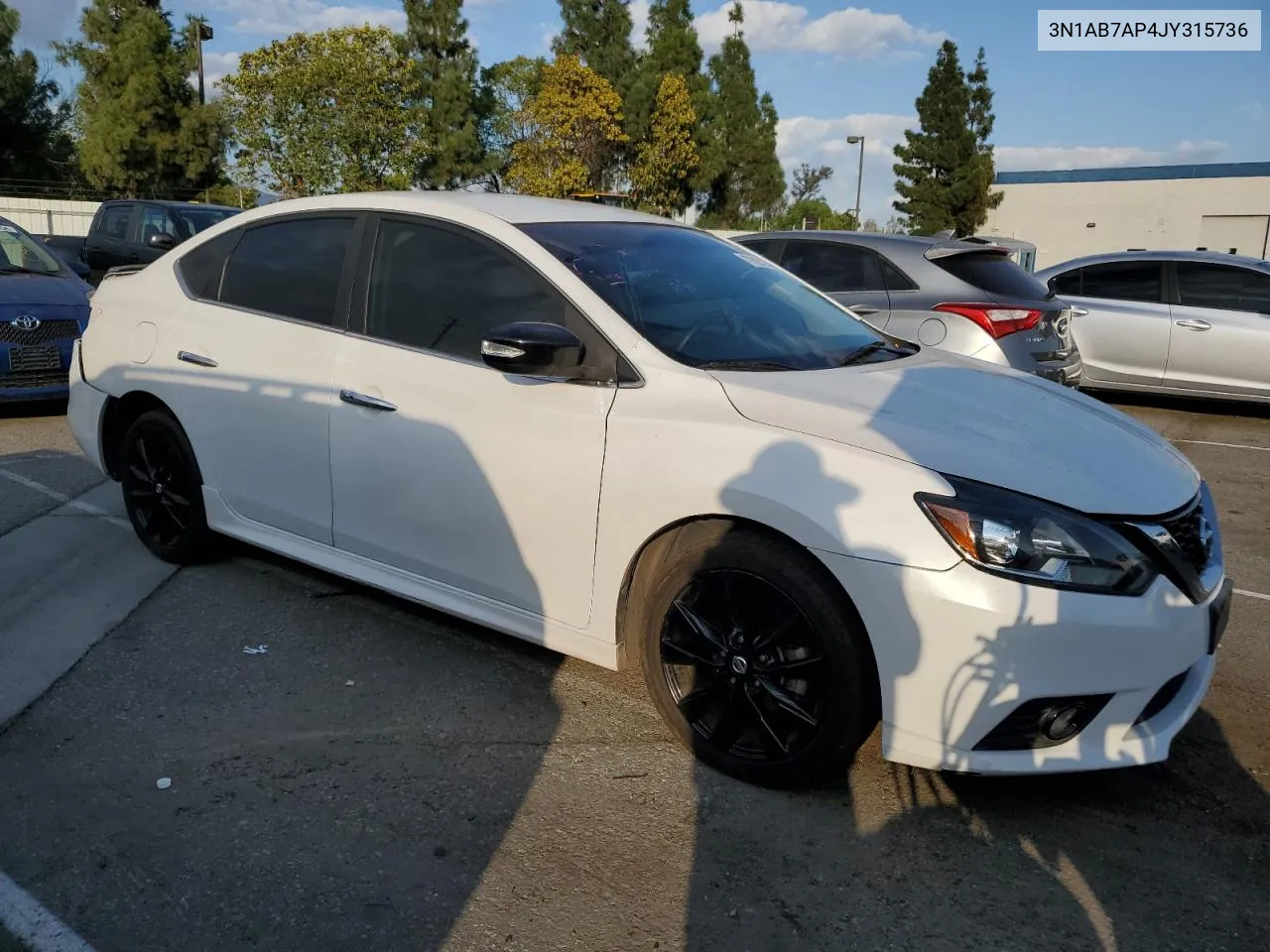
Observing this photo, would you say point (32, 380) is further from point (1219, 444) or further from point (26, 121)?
point (26, 121)

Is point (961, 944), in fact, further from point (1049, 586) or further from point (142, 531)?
point (142, 531)

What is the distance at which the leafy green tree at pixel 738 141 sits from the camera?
55.2m

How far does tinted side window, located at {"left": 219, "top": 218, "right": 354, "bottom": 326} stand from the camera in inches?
157

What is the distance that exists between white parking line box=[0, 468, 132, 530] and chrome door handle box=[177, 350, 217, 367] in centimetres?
137

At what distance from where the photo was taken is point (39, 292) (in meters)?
8.20

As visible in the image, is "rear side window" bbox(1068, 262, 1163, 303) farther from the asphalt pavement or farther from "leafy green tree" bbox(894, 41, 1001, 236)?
"leafy green tree" bbox(894, 41, 1001, 236)

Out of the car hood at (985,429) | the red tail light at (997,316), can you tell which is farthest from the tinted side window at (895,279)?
the car hood at (985,429)

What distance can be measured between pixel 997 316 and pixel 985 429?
455 centimetres

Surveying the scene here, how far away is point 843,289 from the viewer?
309 inches

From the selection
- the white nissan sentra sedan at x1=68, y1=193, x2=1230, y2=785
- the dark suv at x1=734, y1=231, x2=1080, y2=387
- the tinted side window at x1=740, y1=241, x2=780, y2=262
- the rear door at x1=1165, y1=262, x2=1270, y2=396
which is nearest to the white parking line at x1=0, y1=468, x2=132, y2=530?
the white nissan sentra sedan at x1=68, y1=193, x2=1230, y2=785

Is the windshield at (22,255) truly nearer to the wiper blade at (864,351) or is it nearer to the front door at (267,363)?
the front door at (267,363)

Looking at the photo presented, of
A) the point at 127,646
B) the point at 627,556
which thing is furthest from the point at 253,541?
the point at 627,556

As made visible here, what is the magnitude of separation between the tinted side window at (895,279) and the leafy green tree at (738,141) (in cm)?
4846

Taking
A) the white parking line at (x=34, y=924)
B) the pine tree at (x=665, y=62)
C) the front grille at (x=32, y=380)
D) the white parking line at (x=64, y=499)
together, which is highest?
the pine tree at (x=665, y=62)
